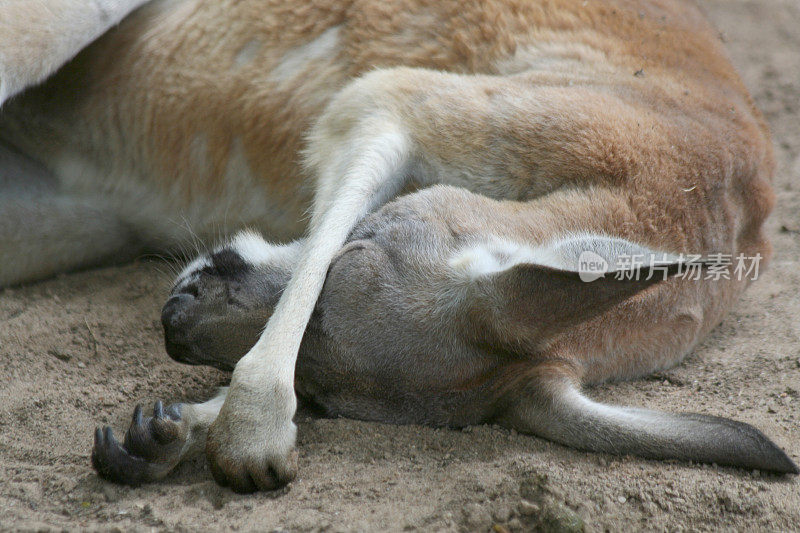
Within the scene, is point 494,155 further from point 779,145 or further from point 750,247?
point 779,145

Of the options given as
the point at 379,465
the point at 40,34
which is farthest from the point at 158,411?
the point at 40,34

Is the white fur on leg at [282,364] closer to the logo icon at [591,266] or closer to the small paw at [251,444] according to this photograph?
the small paw at [251,444]

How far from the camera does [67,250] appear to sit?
3.84 meters

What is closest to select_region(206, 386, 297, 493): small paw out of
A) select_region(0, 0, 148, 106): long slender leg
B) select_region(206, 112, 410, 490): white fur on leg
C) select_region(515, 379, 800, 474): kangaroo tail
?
select_region(206, 112, 410, 490): white fur on leg

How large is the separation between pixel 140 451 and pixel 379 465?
0.66 metres

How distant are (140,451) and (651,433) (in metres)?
1.40

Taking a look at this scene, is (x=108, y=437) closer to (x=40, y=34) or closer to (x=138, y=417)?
(x=138, y=417)

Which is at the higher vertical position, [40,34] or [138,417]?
[40,34]

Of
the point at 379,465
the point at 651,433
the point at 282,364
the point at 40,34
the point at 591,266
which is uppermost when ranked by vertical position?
the point at 40,34

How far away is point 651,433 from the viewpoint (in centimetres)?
231

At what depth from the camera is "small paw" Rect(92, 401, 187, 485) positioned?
7.48 ft
